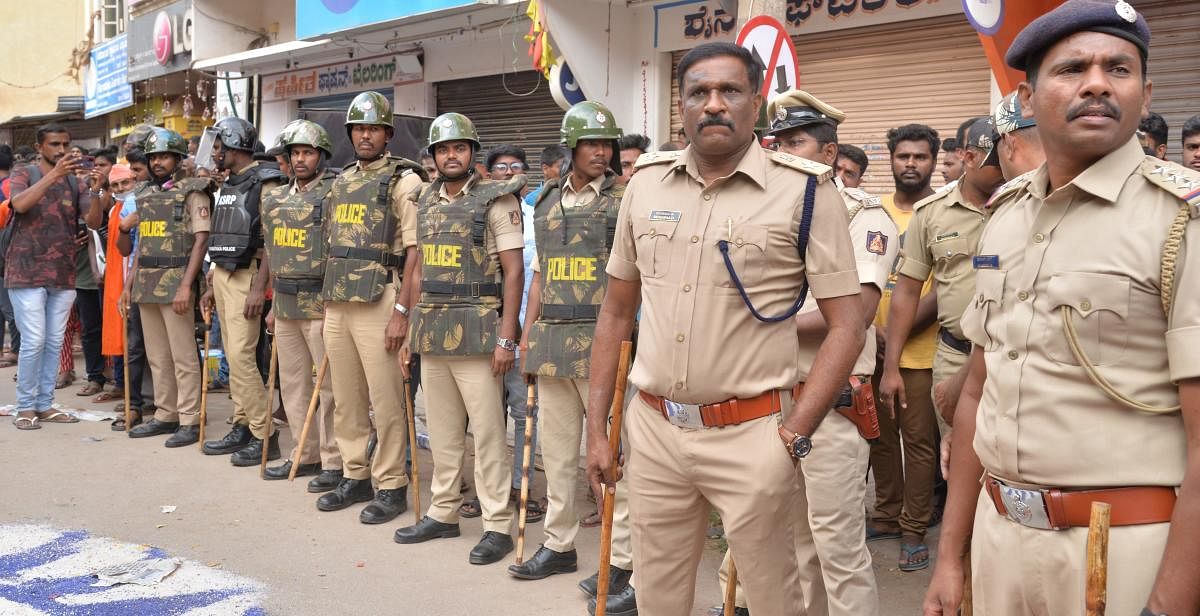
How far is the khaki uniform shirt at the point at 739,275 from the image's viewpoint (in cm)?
292

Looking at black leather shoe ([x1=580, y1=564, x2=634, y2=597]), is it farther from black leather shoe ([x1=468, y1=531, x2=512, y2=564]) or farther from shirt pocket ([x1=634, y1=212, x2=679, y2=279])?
shirt pocket ([x1=634, y1=212, x2=679, y2=279])

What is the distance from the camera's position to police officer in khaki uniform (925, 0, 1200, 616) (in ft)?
6.39

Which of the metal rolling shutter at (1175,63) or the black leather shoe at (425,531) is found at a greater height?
the metal rolling shutter at (1175,63)

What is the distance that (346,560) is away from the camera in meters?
5.32

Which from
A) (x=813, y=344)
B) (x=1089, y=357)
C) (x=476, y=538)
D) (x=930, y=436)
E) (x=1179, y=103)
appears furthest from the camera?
(x=1179, y=103)

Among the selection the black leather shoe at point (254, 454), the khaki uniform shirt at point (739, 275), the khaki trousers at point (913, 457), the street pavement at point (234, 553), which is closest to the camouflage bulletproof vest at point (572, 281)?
the street pavement at point (234, 553)

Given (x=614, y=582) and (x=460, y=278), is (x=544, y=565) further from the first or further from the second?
(x=460, y=278)

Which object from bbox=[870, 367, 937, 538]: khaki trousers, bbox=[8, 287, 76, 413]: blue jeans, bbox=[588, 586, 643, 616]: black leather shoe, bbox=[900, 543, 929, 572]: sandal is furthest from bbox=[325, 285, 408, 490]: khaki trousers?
bbox=[8, 287, 76, 413]: blue jeans

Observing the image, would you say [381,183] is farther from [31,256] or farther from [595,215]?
[31,256]

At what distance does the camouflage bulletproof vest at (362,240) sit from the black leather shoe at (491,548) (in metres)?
1.61

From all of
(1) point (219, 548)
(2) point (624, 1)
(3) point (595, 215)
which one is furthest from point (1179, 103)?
(1) point (219, 548)

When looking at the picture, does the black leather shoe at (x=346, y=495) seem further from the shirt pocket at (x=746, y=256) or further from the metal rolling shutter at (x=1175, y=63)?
the metal rolling shutter at (x=1175, y=63)

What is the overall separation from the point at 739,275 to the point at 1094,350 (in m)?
1.06

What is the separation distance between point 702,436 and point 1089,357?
1.16 meters
